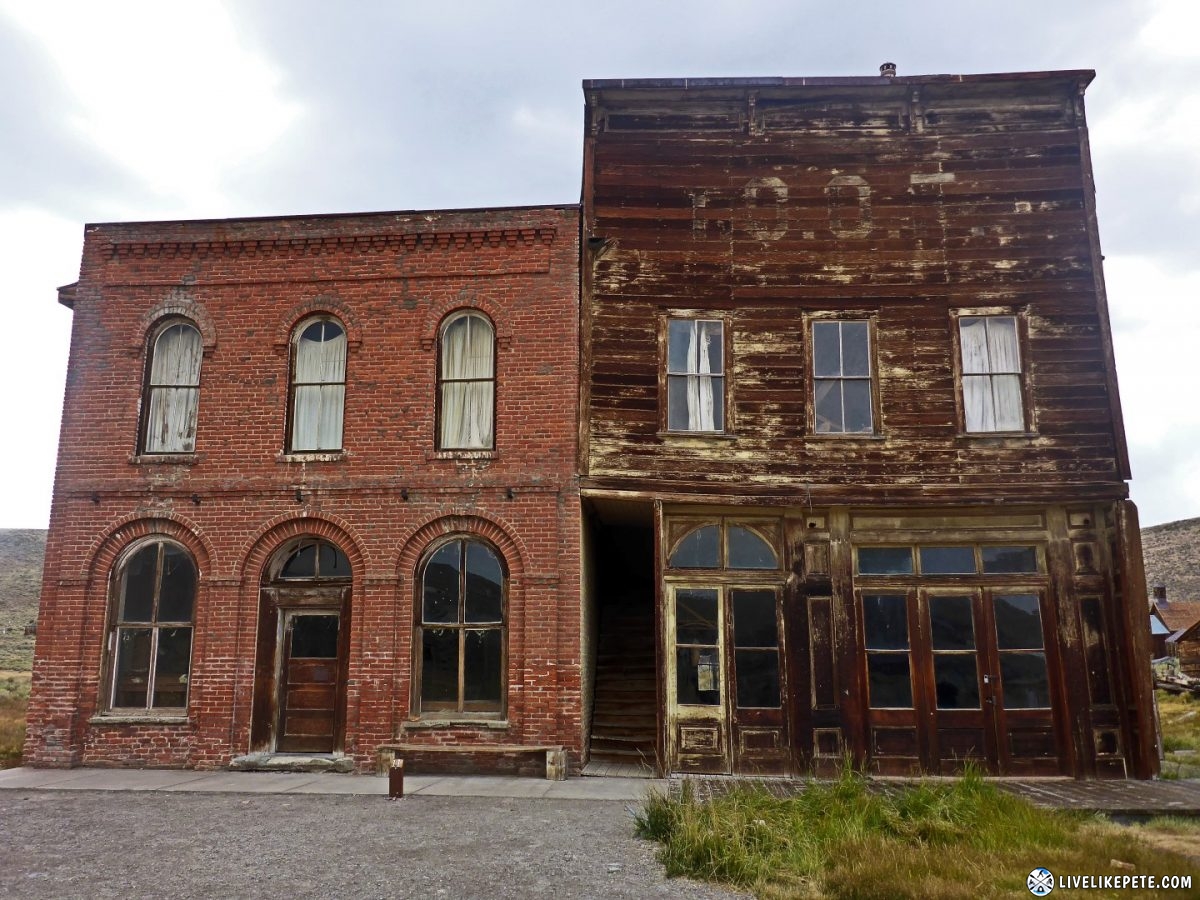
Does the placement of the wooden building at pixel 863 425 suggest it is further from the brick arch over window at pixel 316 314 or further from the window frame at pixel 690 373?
the brick arch over window at pixel 316 314

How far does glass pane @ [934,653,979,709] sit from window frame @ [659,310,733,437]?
4.07 metres

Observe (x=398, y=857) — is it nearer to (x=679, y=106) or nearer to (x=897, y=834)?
(x=897, y=834)

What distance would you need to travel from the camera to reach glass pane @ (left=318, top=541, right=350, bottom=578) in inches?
484

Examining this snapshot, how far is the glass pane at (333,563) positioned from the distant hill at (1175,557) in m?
51.5

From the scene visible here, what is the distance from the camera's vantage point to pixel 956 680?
11680 millimetres

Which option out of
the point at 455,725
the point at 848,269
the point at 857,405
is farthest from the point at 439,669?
the point at 848,269

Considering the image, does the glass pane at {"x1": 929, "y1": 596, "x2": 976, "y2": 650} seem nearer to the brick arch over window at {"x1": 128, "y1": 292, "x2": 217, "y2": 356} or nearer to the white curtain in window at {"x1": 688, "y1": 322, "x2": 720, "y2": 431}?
the white curtain in window at {"x1": 688, "y1": 322, "x2": 720, "y2": 431}

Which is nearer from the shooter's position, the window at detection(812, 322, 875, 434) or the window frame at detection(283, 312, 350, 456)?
the window at detection(812, 322, 875, 434)

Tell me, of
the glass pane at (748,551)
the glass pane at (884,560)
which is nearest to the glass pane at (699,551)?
the glass pane at (748,551)

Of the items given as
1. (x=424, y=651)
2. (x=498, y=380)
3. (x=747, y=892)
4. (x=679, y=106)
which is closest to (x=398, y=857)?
(x=747, y=892)

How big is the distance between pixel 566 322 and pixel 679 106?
363 cm

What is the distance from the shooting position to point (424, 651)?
12.0 meters

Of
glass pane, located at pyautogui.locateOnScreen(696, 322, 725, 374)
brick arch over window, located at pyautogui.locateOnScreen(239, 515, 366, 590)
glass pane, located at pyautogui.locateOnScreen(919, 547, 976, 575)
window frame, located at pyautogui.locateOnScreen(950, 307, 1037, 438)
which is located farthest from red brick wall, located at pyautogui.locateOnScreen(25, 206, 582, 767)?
window frame, located at pyautogui.locateOnScreen(950, 307, 1037, 438)

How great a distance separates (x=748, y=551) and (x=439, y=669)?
4.38 metres
